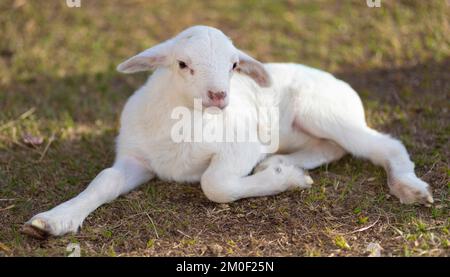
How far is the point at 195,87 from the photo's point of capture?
4852mm

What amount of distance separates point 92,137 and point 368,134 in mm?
2703

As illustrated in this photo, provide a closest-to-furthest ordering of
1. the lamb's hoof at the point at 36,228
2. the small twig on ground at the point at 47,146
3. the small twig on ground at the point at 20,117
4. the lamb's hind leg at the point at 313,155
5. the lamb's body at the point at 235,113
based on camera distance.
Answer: the lamb's hoof at the point at 36,228, the lamb's body at the point at 235,113, the lamb's hind leg at the point at 313,155, the small twig on ground at the point at 47,146, the small twig on ground at the point at 20,117

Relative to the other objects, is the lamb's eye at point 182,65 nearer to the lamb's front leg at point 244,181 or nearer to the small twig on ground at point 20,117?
the lamb's front leg at point 244,181

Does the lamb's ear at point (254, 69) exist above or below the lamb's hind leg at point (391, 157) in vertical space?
above

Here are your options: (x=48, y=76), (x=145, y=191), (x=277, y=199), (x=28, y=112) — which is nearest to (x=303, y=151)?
(x=277, y=199)

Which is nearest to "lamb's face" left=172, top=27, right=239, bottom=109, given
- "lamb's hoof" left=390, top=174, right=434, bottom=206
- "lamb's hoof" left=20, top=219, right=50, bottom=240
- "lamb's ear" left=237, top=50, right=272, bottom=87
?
"lamb's ear" left=237, top=50, right=272, bottom=87

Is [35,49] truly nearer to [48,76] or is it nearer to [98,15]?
[48,76]

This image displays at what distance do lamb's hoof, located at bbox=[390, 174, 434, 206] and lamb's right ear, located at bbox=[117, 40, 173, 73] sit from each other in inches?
82.2

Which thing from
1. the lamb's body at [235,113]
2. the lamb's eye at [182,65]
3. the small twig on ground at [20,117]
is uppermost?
the lamb's eye at [182,65]

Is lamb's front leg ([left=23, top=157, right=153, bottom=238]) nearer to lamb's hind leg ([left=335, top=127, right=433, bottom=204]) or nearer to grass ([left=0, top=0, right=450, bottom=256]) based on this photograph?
grass ([left=0, top=0, right=450, bottom=256])

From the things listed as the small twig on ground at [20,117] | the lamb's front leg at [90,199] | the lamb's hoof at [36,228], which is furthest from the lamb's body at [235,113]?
the small twig on ground at [20,117]

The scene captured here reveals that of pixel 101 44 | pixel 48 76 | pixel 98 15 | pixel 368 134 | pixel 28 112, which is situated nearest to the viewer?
pixel 368 134

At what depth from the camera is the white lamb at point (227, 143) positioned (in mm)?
4883
